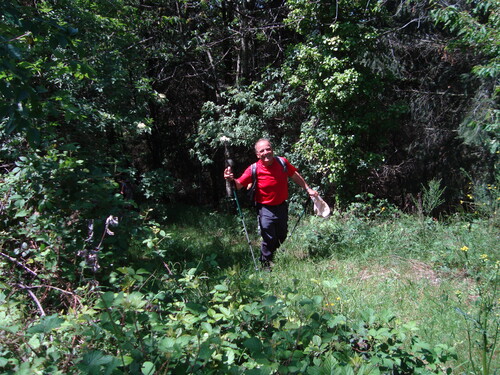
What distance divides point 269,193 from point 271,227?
1.44 ft

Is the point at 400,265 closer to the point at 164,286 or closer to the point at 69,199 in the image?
the point at 164,286

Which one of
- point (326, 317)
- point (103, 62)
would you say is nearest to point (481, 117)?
point (103, 62)

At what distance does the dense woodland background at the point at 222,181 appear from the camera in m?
1.50

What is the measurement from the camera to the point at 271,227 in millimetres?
4703

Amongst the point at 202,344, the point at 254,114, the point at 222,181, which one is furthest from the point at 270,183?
the point at 222,181

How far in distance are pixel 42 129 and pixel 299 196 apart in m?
6.60

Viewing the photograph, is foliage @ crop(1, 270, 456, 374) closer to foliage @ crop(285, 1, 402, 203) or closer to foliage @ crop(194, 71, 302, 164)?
foliage @ crop(285, 1, 402, 203)

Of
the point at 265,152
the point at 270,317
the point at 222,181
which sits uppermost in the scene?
the point at 265,152

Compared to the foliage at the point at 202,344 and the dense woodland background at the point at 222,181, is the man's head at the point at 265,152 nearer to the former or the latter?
the dense woodland background at the point at 222,181

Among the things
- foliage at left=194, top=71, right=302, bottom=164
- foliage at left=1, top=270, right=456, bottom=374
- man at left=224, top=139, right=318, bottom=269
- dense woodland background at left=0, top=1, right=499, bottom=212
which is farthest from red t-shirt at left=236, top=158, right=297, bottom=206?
foliage at left=194, top=71, right=302, bottom=164

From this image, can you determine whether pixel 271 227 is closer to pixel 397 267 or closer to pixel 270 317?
pixel 397 267

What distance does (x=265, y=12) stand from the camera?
1014cm

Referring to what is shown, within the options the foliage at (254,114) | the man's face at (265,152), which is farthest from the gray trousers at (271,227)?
the foliage at (254,114)

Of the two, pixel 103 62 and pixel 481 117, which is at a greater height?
pixel 103 62
